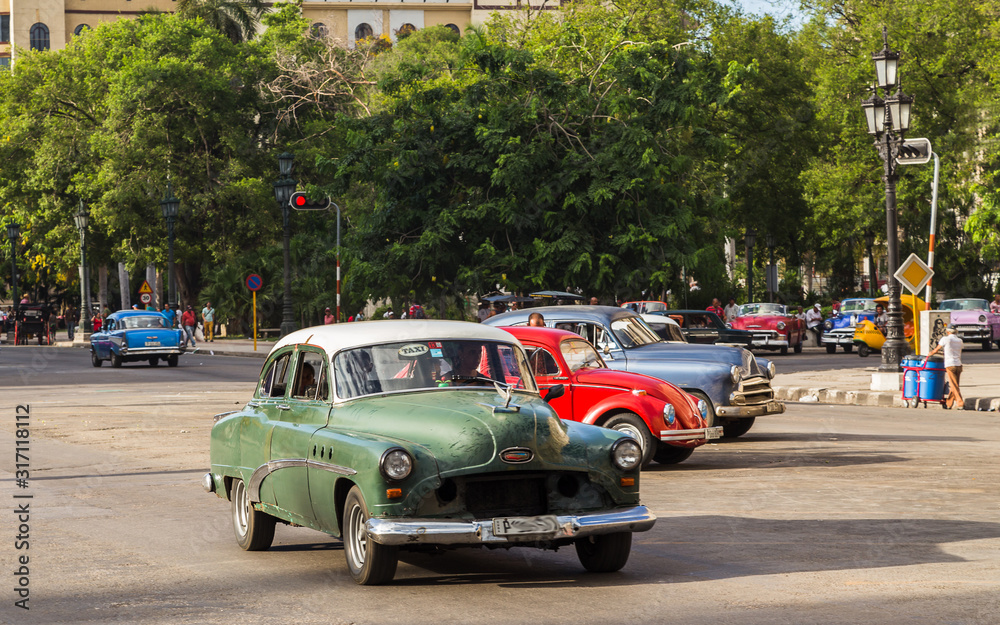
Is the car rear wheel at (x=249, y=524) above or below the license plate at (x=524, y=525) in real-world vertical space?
below

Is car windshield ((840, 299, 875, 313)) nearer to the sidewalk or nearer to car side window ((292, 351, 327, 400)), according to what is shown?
the sidewalk

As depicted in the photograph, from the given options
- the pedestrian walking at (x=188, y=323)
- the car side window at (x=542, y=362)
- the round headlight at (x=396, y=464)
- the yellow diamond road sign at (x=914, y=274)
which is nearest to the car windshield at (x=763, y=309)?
the yellow diamond road sign at (x=914, y=274)

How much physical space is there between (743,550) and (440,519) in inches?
97.4

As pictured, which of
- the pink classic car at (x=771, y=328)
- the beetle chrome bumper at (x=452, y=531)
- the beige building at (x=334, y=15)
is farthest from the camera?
the beige building at (x=334, y=15)

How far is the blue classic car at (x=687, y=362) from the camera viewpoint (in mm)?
15961

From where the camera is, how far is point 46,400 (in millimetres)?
24828

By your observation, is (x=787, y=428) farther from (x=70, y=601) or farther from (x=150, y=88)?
(x=150, y=88)

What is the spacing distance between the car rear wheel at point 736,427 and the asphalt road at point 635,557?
5.43 feet

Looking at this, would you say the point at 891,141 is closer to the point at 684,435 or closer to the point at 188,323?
the point at 684,435

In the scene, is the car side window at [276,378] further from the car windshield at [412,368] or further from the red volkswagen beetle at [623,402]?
the red volkswagen beetle at [623,402]

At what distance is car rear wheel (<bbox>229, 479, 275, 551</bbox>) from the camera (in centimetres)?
896

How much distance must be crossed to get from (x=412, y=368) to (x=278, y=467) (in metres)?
1.12

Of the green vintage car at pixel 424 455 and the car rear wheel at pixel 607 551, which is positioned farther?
the car rear wheel at pixel 607 551

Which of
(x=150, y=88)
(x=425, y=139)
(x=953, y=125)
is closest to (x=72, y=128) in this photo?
(x=150, y=88)
